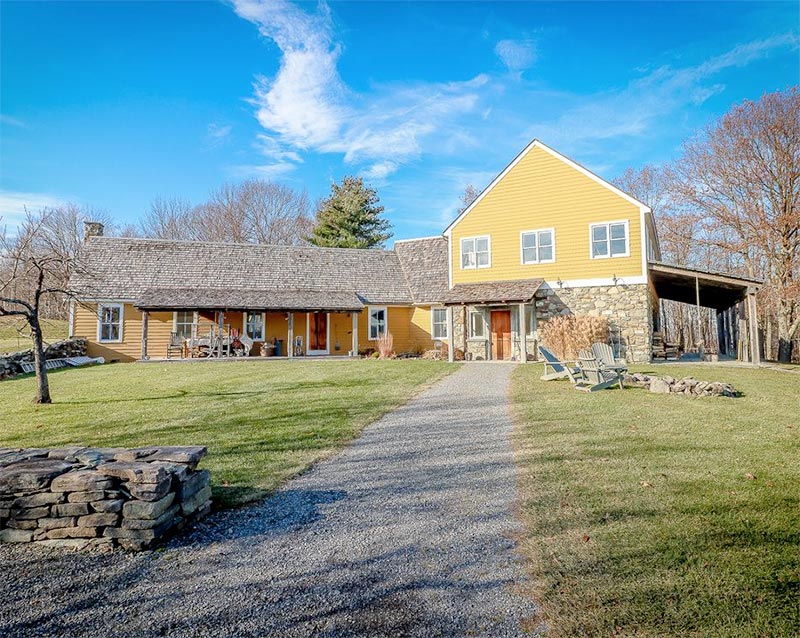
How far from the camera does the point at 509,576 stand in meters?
2.87

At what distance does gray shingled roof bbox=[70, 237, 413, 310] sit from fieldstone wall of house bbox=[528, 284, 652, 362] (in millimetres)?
7782

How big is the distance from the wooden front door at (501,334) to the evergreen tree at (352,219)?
17.7m

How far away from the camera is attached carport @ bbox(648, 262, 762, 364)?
48.8 ft

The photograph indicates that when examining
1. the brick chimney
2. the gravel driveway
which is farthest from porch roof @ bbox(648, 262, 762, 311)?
the brick chimney

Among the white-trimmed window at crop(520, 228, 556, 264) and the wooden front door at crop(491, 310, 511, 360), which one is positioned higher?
the white-trimmed window at crop(520, 228, 556, 264)

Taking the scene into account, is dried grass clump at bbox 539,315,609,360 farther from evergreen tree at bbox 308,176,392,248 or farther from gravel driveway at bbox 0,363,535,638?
evergreen tree at bbox 308,176,392,248

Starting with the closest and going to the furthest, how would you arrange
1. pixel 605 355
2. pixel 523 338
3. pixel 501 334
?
pixel 605 355 → pixel 523 338 → pixel 501 334

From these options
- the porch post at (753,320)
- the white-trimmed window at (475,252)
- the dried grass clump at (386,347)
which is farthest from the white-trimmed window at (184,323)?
the porch post at (753,320)

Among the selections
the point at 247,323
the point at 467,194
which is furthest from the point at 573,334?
the point at 467,194

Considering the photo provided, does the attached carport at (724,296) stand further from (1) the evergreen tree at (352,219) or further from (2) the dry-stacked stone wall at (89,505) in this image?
(1) the evergreen tree at (352,219)

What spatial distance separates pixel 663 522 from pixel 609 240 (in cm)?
1544

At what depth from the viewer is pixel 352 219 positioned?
1351 inches

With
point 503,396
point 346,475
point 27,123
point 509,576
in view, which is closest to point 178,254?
point 27,123

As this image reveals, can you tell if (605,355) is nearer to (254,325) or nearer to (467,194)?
(254,325)
